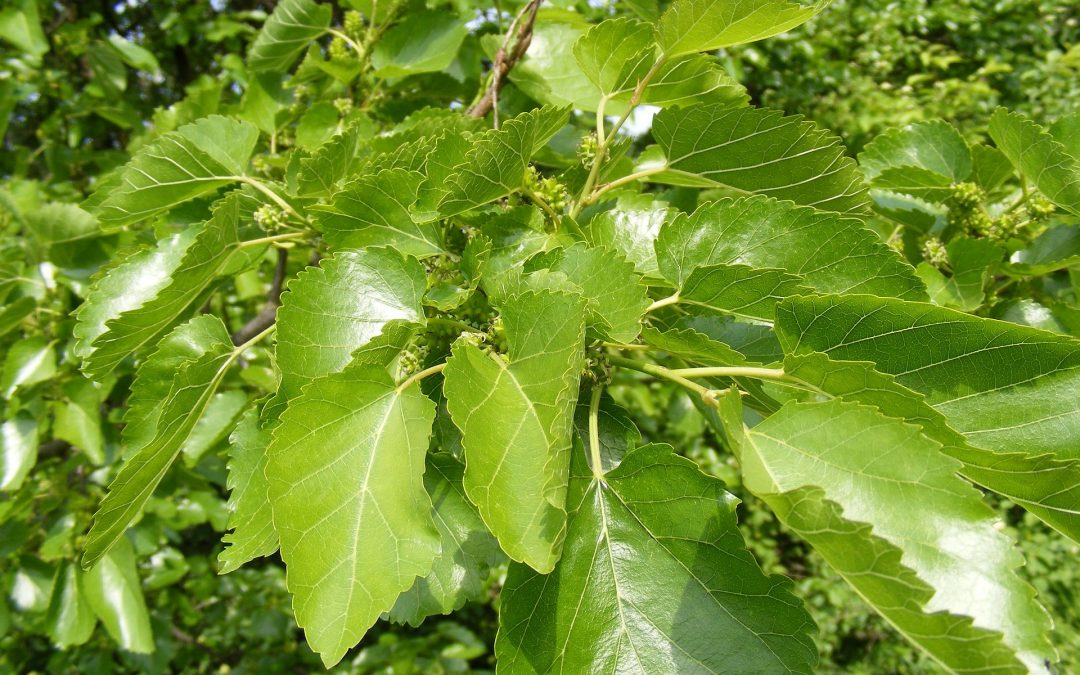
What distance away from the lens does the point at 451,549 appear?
2.49ft

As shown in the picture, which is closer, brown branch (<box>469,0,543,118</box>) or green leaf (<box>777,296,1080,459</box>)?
green leaf (<box>777,296,1080,459</box>)

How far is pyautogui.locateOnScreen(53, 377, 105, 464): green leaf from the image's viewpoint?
1492 mm

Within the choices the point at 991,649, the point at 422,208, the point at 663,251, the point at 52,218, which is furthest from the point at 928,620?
the point at 52,218

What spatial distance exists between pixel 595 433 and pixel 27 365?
1338 mm

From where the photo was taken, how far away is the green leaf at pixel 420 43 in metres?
1.23

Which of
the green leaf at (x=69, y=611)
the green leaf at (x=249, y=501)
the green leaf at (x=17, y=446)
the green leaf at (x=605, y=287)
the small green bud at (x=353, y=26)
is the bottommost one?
the green leaf at (x=69, y=611)

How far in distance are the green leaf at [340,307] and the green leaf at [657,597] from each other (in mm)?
264

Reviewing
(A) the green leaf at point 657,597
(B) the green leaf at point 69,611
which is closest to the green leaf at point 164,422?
(A) the green leaf at point 657,597

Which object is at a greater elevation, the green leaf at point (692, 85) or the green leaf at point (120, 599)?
the green leaf at point (692, 85)

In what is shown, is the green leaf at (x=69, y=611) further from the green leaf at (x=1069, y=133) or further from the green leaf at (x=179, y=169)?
the green leaf at (x=1069, y=133)

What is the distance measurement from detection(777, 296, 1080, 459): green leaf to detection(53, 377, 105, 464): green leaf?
146 cm

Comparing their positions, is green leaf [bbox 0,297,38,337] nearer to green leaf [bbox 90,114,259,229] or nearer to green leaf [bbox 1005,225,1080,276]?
green leaf [bbox 90,114,259,229]

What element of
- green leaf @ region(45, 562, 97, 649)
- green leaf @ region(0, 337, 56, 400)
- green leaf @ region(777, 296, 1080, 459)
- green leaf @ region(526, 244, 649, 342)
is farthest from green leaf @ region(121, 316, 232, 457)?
green leaf @ region(45, 562, 97, 649)

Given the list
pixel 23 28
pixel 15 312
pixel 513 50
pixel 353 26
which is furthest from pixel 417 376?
pixel 23 28
